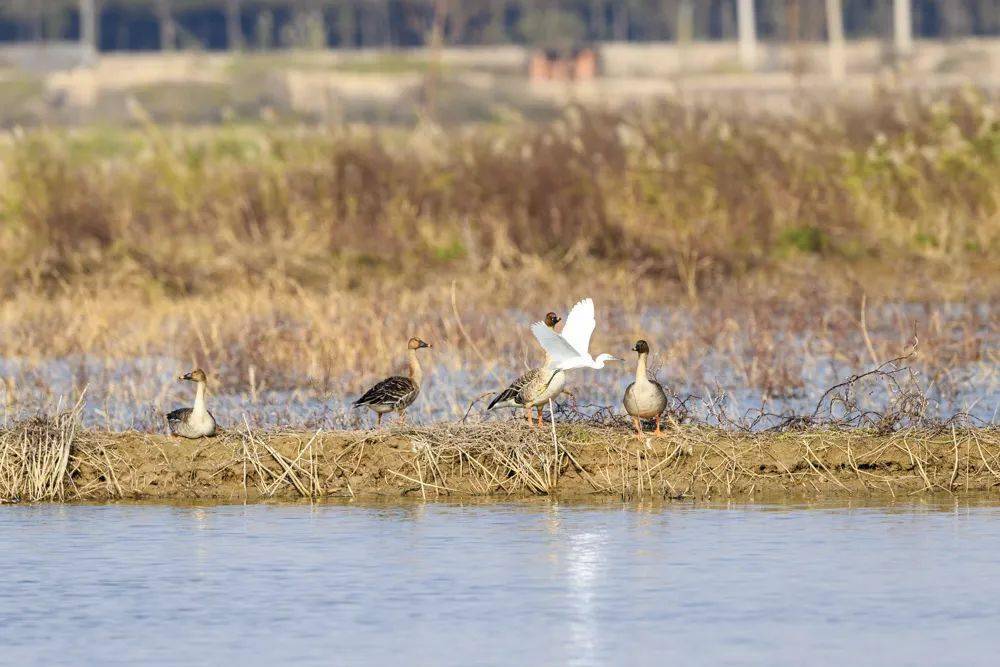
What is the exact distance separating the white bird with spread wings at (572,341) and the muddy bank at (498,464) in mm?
669

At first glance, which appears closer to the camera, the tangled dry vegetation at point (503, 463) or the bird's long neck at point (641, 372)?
the bird's long neck at point (641, 372)

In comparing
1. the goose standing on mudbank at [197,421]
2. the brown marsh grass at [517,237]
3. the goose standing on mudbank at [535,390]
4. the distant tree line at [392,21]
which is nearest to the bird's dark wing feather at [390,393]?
the goose standing on mudbank at [535,390]

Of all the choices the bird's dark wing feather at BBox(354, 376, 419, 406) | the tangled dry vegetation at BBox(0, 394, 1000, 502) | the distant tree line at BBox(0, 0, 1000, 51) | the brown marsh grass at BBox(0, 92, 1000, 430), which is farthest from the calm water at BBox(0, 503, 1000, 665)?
the distant tree line at BBox(0, 0, 1000, 51)

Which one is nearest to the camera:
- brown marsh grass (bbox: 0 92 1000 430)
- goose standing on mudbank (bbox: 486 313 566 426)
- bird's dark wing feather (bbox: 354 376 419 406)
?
goose standing on mudbank (bbox: 486 313 566 426)

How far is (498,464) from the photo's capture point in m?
12.5

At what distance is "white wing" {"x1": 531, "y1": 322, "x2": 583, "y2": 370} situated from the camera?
1148 cm

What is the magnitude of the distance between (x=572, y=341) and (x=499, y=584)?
8.06 feet

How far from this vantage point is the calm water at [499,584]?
8.67 m

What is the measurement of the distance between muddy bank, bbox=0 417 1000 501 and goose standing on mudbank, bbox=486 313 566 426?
171mm

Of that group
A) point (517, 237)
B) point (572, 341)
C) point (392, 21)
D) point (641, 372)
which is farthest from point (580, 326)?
point (392, 21)

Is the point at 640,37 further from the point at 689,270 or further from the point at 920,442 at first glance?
the point at 920,442

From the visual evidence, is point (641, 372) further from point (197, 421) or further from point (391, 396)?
point (197, 421)

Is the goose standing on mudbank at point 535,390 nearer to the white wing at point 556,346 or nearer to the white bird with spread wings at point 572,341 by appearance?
the white bird with spread wings at point 572,341

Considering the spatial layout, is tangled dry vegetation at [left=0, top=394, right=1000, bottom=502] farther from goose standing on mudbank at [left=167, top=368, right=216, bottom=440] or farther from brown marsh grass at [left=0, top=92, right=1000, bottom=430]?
brown marsh grass at [left=0, top=92, right=1000, bottom=430]
